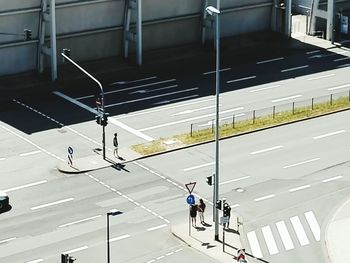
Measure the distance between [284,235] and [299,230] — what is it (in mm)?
1236

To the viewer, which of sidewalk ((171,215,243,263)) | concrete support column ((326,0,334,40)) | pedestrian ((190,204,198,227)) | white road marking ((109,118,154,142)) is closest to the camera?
sidewalk ((171,215,243,263))

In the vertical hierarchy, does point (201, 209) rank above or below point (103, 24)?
below

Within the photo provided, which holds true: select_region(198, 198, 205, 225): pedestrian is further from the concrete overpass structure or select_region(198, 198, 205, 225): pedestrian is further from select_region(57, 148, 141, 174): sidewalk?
the concrete overpass structure

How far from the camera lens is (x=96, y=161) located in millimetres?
74750

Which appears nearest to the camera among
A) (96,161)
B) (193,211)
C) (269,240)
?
(269,240)

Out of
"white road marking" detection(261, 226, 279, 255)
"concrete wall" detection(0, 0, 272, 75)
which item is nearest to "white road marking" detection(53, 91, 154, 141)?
"concrete wall" detection(0, 0, 272, 75)

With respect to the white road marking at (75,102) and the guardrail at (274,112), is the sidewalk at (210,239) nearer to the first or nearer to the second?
the guardrail at (274,112)

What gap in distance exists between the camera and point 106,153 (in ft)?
251

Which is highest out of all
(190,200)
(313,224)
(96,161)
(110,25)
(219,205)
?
(110,25)

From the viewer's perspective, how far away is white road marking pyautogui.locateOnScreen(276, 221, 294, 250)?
61.8 m

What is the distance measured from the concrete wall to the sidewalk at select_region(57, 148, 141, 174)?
1879 cm

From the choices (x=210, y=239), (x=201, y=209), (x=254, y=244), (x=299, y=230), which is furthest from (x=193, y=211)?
(x=299, y=230)

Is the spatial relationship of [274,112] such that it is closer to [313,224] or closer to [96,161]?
[96,161]

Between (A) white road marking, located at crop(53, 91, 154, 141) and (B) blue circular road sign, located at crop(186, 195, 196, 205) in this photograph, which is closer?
(B) blue circular road sign, located at crop(186, 195, 196, 205)
